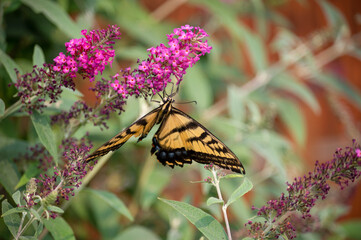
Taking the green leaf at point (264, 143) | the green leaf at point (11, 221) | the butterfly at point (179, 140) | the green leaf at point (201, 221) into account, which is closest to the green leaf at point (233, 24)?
the green leaf at point (264, 143)

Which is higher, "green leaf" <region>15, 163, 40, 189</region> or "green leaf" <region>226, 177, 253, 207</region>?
"green leaf" <region>226, 177, 253, 207</region>

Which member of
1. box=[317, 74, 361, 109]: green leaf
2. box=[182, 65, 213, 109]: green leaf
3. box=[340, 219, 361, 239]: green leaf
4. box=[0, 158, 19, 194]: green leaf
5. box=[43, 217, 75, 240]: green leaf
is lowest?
box=[43, 217, 75, 240]: green leaf

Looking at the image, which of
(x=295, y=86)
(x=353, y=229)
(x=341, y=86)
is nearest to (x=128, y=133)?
(x=295, y=86)

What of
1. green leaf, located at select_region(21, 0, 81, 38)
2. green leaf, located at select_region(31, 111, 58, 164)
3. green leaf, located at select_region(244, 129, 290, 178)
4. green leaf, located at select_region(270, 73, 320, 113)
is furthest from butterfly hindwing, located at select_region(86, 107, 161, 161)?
green leaf, located at select_region(270, 73, 320, 113)

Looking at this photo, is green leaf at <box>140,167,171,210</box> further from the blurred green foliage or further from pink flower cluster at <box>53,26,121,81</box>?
pink flower cluster at <box>53,26,121,81</box>

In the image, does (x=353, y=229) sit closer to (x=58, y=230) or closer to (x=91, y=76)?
(x=58, y=230)

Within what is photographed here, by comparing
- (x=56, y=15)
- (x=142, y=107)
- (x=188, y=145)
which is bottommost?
(x=188, y=145)
